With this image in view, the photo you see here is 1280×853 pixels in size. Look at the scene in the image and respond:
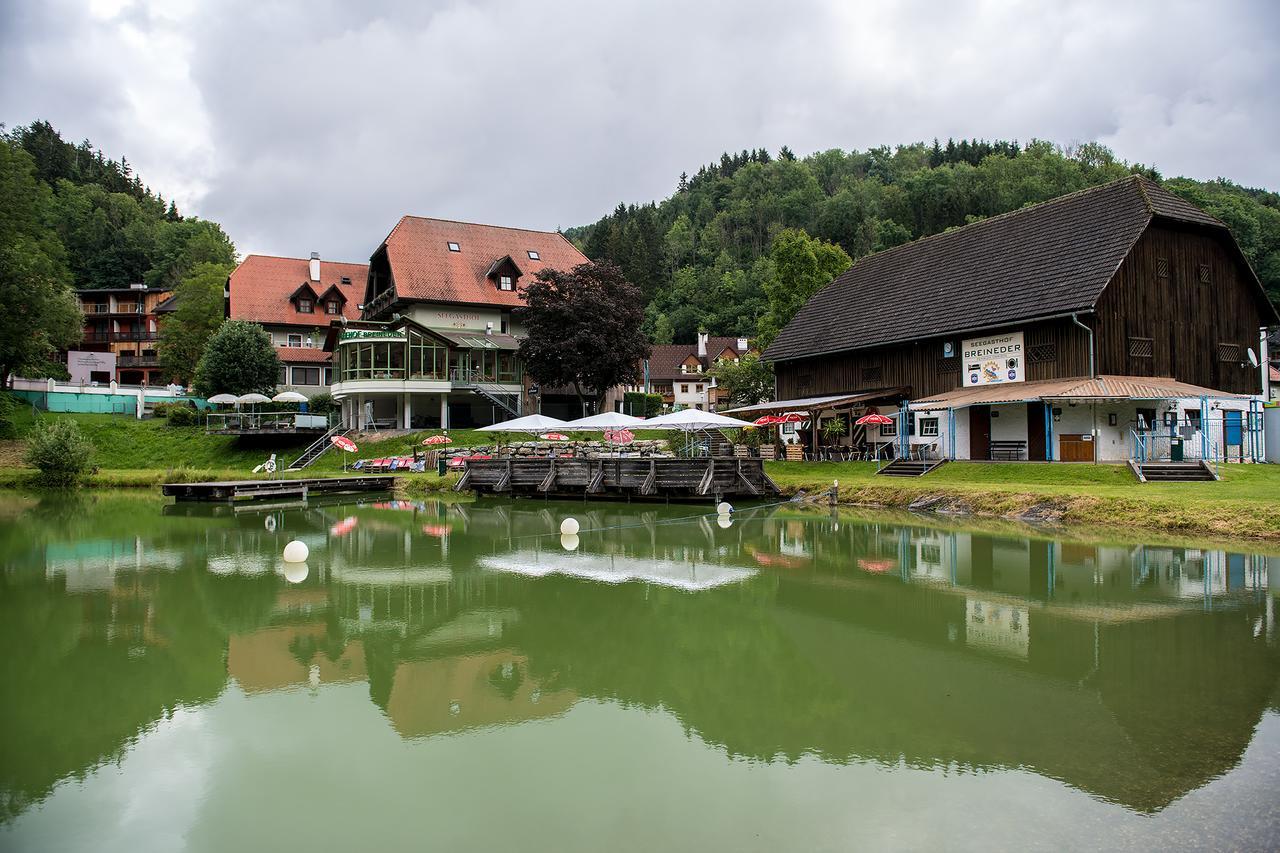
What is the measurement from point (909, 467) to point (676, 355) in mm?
52946

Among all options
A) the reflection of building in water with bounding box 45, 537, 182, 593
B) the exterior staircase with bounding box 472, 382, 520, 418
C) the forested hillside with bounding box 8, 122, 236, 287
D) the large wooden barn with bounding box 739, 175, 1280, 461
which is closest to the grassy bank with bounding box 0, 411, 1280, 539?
the large wooden barn with bounding box 739, 175, 1280, 461

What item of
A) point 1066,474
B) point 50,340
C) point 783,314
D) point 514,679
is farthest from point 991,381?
point 50,340

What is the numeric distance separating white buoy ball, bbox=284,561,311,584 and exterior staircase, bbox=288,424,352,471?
23.3 m

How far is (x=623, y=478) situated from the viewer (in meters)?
26.0

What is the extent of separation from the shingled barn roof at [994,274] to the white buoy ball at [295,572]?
2237 cm

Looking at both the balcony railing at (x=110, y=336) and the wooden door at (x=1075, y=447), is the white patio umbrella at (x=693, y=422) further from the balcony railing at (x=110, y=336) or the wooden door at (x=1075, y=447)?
the balcony railing at (x=110, y=336)

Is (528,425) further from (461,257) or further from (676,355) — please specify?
(676,355)

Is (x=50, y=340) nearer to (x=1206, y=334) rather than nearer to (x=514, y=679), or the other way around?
(x=514, y=679)

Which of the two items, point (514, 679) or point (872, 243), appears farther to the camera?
point (872, 243)

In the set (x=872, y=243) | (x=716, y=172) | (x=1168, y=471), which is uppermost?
(x=716, y=172)

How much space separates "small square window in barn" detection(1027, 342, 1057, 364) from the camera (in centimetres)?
2577

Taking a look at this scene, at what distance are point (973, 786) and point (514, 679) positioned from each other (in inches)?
164

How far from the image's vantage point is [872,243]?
77.8 meters

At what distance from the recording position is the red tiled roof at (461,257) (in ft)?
145
